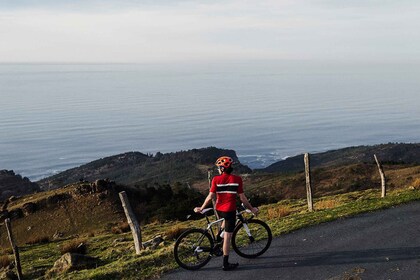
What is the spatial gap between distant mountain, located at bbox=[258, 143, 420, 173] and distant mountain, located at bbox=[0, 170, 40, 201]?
53.3 m

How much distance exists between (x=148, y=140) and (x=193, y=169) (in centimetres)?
8823

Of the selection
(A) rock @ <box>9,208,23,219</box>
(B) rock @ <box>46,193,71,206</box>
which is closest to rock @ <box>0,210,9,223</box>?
(A) rock @ <box>9,208,23,219</box>

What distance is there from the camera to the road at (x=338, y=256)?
9773mm

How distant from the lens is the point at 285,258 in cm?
1085

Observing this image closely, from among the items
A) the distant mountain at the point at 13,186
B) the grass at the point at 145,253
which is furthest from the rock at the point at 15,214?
the distant mountain at the point at 13,186

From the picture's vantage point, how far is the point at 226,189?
978 cm

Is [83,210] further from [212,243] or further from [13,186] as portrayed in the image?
[13,186]

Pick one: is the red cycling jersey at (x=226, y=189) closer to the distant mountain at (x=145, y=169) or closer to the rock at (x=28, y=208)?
the rock at (x=28, y=208)

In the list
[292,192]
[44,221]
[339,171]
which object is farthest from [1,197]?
[339,171]

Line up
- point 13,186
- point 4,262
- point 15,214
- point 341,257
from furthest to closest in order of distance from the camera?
1. point 13,186
2. point 15,214
3. point 4,262
4. point 341,257

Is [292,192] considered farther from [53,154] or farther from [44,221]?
[53,154]

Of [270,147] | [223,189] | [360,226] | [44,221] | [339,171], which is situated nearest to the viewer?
[223,189]

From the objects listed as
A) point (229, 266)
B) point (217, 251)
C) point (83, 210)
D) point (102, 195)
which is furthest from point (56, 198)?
point (229, 266)

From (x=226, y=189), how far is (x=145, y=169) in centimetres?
10093
